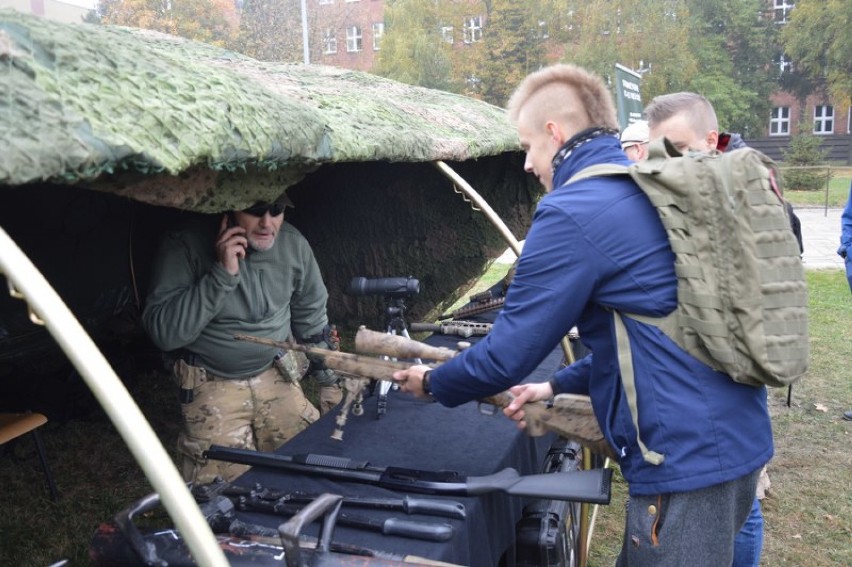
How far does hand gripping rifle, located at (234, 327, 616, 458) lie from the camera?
7.99 ft

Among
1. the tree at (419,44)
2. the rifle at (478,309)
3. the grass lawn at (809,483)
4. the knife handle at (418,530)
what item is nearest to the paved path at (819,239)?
the grass lawn at (809,483)

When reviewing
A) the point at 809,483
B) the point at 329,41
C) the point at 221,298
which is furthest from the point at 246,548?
the point at 329,41

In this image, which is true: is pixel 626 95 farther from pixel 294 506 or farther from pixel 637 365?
pixel 294 506

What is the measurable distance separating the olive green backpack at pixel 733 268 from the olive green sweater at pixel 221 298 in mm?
2031

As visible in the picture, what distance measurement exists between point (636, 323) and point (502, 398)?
0.74 m

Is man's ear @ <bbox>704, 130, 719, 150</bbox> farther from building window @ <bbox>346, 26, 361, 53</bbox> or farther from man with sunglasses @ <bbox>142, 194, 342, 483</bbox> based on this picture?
building window @ <bbox>346, 26, 361, 53</bbox>

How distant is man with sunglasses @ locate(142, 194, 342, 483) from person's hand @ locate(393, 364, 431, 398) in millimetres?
1058

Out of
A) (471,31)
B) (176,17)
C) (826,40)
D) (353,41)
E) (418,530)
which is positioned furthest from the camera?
(353,41)

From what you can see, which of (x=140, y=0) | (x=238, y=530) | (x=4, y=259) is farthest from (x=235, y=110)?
(x=140, y=0)

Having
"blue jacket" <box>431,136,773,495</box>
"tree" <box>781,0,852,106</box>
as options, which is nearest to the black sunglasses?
"blue jacket" <box>431,136,773,495</box>

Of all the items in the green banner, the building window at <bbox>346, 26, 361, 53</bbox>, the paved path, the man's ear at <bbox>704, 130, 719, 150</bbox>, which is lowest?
the paved path

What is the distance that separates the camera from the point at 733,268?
6.21 ft

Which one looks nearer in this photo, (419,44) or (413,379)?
(413,379)

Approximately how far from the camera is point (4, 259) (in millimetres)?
1354
